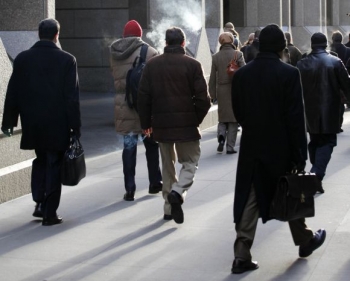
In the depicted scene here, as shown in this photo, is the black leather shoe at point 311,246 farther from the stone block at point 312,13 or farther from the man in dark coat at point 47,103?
the stone block at point 312,13

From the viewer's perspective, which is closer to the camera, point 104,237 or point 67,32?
point 104,237

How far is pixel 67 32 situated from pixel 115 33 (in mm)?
1262

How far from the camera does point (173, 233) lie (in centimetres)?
Result: 830

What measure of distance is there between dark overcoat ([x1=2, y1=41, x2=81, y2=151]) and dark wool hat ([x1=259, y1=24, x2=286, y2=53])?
6.91 ft

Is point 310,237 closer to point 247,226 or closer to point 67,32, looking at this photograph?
point 247,226

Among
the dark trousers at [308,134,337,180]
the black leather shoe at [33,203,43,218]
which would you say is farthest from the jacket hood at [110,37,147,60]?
the dark trousers at [308,134,337,180]

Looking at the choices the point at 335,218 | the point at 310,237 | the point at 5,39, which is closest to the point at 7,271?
the point at 310,237

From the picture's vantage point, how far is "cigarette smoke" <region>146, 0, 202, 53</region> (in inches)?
749

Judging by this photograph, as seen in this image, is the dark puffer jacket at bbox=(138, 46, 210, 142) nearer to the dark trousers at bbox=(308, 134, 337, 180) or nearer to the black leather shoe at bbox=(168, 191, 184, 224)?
the black leather shoe at bbox=(168, 191, 184, 224)

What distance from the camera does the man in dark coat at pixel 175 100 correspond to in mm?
8531

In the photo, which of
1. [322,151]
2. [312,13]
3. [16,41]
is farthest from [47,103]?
[312,13]

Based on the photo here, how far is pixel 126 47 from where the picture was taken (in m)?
9.77

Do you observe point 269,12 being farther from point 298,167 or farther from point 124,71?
point 298,167

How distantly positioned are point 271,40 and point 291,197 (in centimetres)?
112
